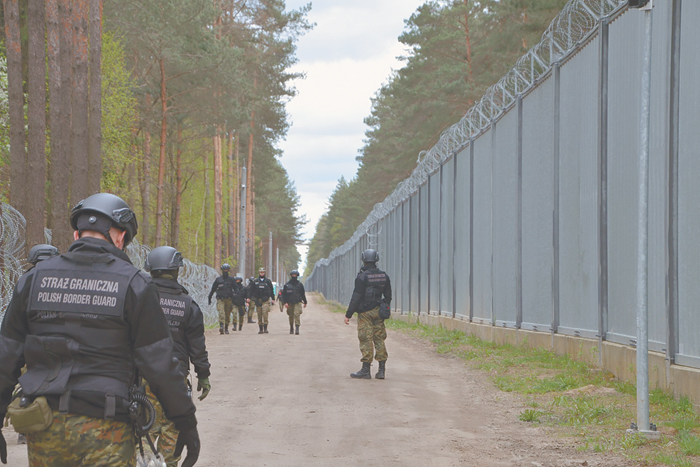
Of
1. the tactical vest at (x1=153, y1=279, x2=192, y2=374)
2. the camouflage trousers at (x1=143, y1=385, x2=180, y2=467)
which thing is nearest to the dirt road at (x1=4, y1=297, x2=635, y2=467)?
the camouflage trousers at (x1=143, y1=385, x2=180, y2=467)

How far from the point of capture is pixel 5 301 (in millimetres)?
13703

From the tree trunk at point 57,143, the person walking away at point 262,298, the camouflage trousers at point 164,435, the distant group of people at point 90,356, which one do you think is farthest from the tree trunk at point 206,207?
the distant group of people at point 90,356

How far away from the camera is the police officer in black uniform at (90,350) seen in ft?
10.4

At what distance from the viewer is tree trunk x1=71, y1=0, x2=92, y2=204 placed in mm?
16531

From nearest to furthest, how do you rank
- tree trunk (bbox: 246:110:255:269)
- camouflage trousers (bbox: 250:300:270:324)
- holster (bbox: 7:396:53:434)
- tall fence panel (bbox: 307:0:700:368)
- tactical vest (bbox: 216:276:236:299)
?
holster (bbox: 7:396:53:434) < tall fence panel (bbox: 307:0:700:368) < tactical vest (bbox: 216:276:236:299) < camouflage trousers (bbox: 250:300:270:324) < tree trunk (bbox: 246:110:255:269)

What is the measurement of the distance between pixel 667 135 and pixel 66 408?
7.33 metres

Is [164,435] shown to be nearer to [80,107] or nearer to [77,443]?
[77,443]

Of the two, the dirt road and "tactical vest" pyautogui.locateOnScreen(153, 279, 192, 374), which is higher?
"tactical vest" pyautogui.locateOnScreen(153, 279, 192, 374)

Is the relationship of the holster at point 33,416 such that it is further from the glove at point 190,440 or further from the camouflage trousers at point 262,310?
the camouflage trousers at point 262,310

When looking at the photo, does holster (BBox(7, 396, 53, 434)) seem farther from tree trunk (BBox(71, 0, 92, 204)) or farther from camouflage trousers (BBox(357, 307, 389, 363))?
tree trunk (BBox(71, 0, 92, 204))

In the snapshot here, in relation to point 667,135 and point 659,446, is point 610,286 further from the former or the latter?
point 659,446

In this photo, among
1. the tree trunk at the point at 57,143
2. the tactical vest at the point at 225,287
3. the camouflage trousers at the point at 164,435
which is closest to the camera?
the camouflage trousers at the point at 164,435

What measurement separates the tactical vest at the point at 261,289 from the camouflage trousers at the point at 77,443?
20.4 meters

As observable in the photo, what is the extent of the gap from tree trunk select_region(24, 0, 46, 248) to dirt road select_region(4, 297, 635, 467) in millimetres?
4687
